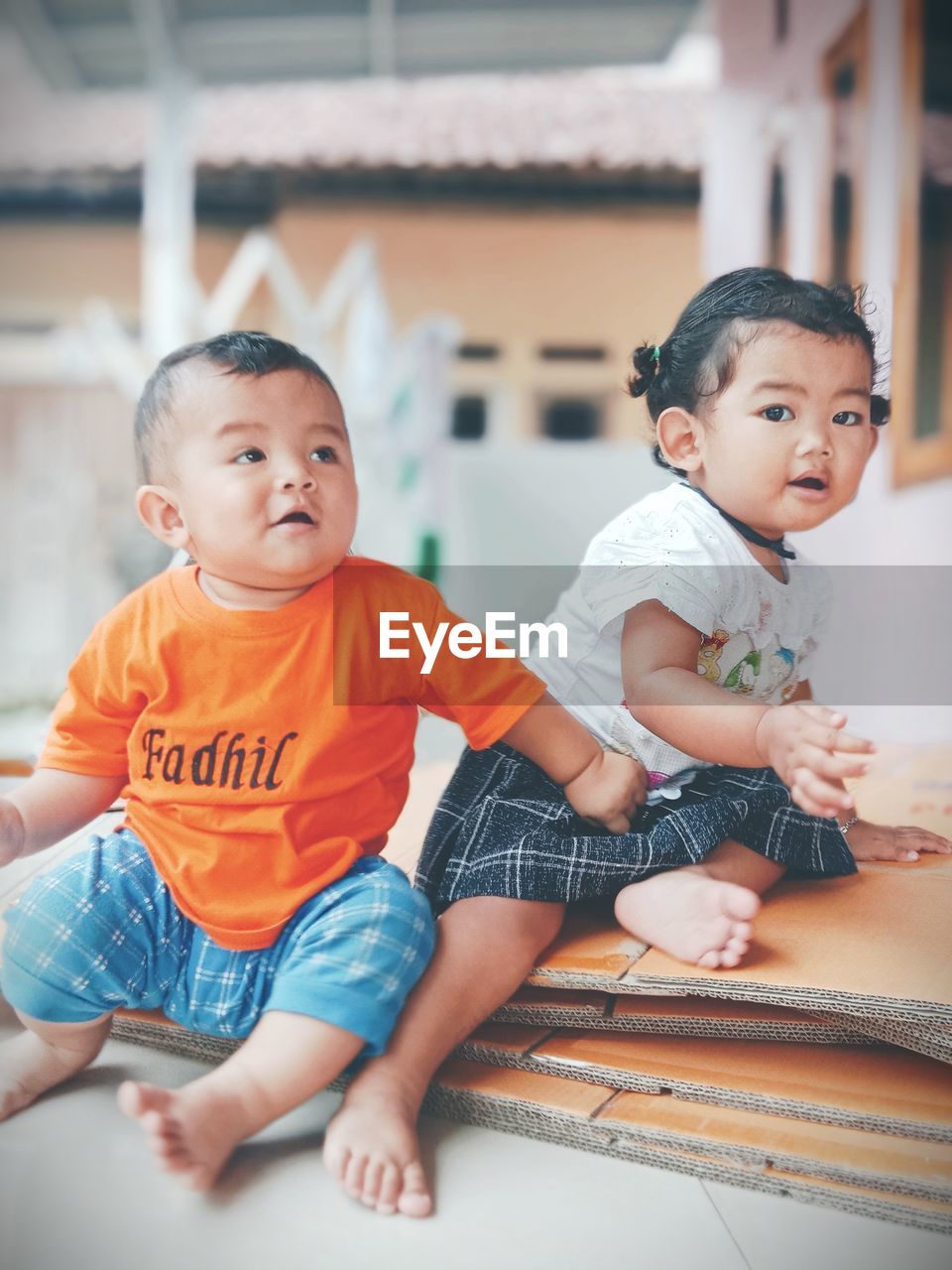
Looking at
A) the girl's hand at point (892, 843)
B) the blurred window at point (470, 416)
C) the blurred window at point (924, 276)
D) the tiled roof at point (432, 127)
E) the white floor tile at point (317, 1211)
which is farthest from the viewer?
the tiled roof at point (432, 127)

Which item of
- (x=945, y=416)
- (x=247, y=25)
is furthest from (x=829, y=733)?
(x=247, y=25)

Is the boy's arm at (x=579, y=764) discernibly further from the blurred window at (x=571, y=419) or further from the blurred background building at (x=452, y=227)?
the blurred window at (x=571, y=419)

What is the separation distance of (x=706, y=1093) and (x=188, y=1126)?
0.87ft

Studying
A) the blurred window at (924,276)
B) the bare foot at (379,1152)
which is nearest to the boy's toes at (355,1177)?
the bare foot at (379,1152)

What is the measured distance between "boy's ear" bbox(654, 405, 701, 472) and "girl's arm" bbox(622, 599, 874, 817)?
10 cm

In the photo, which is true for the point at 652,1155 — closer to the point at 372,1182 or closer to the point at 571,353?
Result: the point at 372,1182

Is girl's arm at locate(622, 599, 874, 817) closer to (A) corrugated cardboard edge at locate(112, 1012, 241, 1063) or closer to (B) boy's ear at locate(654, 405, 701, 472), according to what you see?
(B) boy's ear at locate(654, 405, 701, 472)

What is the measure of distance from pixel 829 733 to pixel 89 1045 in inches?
17.6

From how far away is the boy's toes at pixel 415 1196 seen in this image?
509 mm

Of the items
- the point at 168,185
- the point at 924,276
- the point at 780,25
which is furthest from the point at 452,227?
the point at 924,276

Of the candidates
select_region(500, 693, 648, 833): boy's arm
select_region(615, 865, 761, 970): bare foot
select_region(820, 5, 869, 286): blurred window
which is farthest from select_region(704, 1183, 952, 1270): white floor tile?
select_region(820, 5, 869, 286): blurred window

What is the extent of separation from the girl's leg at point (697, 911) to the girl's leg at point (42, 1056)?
32 centimetres

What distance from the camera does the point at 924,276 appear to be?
100 centimetres

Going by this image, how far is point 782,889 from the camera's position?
2.45ft
